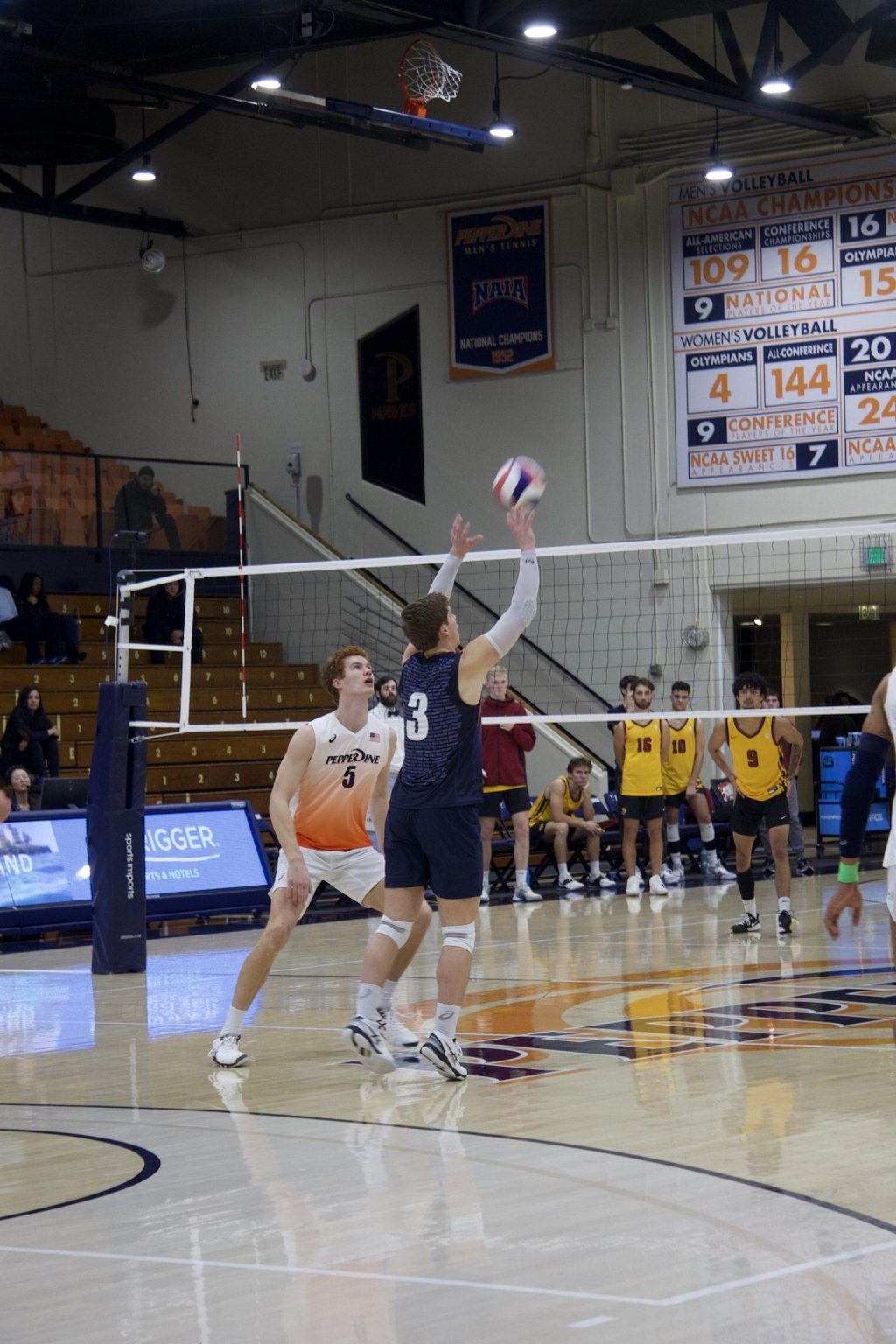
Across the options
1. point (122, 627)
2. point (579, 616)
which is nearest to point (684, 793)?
point (579, 616)

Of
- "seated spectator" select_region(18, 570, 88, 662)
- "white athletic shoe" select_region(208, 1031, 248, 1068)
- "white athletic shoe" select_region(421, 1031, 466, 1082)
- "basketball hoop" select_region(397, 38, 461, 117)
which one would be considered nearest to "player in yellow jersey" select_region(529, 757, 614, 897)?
"seated spectator" select_region(18, 570, 88, 662)

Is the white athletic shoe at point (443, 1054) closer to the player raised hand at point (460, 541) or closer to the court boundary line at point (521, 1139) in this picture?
the court boundary line at point (521, 1139)

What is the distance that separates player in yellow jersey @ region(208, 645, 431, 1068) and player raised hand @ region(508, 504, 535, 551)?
0.99 metres

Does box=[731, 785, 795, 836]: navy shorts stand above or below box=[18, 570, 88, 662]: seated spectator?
below

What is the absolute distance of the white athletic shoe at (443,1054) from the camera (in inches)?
245

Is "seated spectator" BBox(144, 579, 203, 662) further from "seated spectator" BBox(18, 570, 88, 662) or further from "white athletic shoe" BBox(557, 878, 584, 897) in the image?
"white athletic shoe" BBox(557, 878, 584, 897)

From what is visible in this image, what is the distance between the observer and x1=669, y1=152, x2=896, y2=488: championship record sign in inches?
722

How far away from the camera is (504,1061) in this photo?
263 inches

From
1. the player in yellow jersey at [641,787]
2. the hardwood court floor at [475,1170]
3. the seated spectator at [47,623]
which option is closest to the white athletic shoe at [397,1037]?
the hardwood court floor at [475,1170]

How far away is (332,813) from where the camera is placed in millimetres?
7094

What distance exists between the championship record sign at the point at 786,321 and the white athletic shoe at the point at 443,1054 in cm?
1340

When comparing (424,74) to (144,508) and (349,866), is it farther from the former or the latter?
(349,866)

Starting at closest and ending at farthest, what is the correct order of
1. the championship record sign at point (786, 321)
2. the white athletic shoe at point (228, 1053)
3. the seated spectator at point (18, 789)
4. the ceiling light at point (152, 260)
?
the white athletic shoe at point (228, 1053) → the seated spectator at point (18, 789) → the championship record sign at point (786, 321) → the ceiling light at point (152, 260)

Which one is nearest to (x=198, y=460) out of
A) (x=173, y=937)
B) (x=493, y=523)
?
(x=493, y=523)
